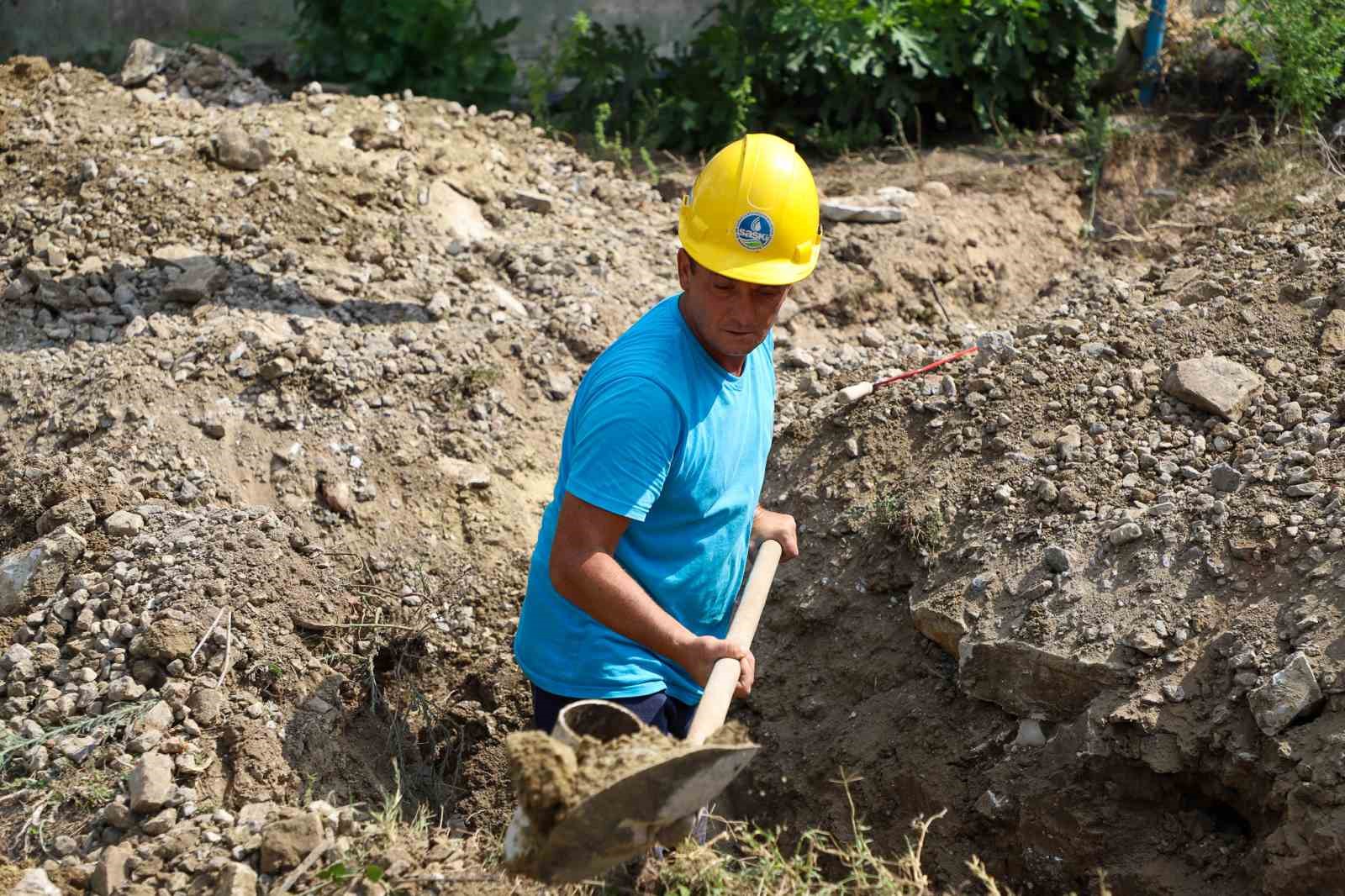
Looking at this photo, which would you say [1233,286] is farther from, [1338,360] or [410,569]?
[410,569]

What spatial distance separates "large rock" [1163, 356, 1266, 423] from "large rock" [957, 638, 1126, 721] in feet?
3.25

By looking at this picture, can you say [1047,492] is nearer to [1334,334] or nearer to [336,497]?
[1334,334]

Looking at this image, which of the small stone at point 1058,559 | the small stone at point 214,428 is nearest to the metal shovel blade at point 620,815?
the small stone at point 1058,559

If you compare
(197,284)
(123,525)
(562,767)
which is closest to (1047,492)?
(562,767)

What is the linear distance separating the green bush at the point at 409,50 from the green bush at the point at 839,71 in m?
0.31

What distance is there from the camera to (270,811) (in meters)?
3.21

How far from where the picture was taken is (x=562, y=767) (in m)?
2.39

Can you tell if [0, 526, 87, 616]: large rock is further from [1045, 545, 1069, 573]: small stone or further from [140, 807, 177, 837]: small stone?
[1045, 545, 1069, 573]: small stone

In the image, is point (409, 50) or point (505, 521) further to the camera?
point (409, 50)

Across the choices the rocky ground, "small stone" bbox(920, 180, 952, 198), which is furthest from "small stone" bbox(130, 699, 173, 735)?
"small stone" bbox(920, 180, 952, 198)

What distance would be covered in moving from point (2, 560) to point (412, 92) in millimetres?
3653

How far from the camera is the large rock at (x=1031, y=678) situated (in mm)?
3559

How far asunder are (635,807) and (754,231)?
1.22 meters

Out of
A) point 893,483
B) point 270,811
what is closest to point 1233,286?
point 893,483
